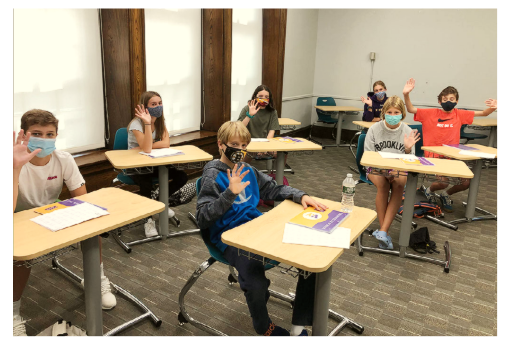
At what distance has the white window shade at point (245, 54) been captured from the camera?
588 cm

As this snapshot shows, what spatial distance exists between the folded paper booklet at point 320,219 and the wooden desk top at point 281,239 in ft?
0.11

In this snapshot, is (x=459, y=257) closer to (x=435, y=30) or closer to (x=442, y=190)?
(x=442, y=190)

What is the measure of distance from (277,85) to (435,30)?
295cm

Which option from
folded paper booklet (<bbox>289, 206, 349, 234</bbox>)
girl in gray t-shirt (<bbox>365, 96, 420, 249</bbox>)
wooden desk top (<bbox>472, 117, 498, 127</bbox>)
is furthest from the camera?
wooden desk top (<bbox>472, 117, 498, 127</bbox>)

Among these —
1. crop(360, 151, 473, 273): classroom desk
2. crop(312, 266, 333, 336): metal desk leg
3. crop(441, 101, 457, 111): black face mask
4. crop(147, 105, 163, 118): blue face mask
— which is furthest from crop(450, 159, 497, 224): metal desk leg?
crop(147, 105, 163, 118): blue face mask

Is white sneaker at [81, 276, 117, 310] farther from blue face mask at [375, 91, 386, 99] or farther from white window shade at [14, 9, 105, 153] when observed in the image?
blue face mask at [375, 91, 386, 99]

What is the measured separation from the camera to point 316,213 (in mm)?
1953

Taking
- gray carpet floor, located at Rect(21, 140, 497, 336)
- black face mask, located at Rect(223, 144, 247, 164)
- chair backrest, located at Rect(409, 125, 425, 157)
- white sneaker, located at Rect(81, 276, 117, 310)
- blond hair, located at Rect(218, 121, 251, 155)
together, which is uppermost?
blond hair, located at Rect(218, 121, 251, 155)

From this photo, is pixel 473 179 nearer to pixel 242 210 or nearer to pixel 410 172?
pixel 410 172

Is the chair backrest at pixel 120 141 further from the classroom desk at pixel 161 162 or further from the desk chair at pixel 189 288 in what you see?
the desk chair at pixel 189 288

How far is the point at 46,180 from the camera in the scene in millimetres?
2166

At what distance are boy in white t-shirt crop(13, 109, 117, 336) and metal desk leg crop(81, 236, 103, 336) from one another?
362 millimetres

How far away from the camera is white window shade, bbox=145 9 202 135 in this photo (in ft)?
14.8

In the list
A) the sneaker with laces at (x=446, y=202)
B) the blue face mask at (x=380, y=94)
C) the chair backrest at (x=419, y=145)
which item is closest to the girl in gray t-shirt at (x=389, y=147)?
the chair backrest at (x=419, y=145)
